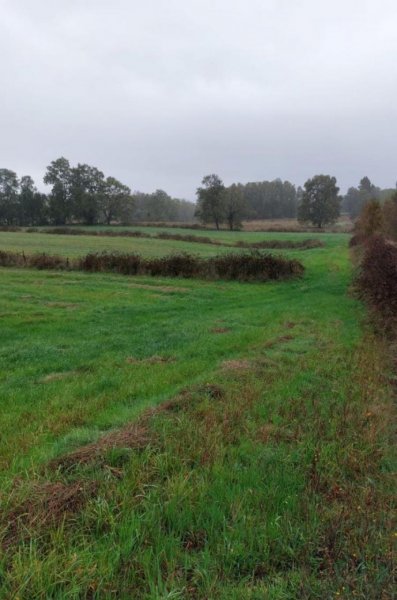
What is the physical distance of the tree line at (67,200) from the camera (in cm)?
9300

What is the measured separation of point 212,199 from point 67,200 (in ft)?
106

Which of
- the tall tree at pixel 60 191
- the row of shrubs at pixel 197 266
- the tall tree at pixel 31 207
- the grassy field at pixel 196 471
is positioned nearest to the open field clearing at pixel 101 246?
the row of shrubs at pixel 197 266

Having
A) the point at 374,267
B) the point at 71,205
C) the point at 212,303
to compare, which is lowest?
the point at 212,303

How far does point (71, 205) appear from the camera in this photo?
93.0 m

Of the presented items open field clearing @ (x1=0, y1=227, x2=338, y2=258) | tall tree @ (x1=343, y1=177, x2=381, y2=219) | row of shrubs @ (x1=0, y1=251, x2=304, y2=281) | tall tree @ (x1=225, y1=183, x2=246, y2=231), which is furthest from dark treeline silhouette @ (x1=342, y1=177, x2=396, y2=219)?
row of shrubs @ (x1=0, y1=251, x2=304, y2=281)

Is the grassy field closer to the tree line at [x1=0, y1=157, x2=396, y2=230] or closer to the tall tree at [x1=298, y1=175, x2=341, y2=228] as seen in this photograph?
the tree line at [x1=0, y1=157, x2=396, y2=230]

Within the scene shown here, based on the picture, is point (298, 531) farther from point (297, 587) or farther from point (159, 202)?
point (159, 202)

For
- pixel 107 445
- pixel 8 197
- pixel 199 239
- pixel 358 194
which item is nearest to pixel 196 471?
pixel 107 445

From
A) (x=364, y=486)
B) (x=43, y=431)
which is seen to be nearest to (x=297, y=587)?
(x=364, y=486)

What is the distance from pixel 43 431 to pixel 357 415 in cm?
419

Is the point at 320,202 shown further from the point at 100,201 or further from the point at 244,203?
the point at 100,201

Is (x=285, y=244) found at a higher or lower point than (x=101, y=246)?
higher

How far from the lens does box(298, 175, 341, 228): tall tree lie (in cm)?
9575

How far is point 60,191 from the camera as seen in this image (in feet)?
310
